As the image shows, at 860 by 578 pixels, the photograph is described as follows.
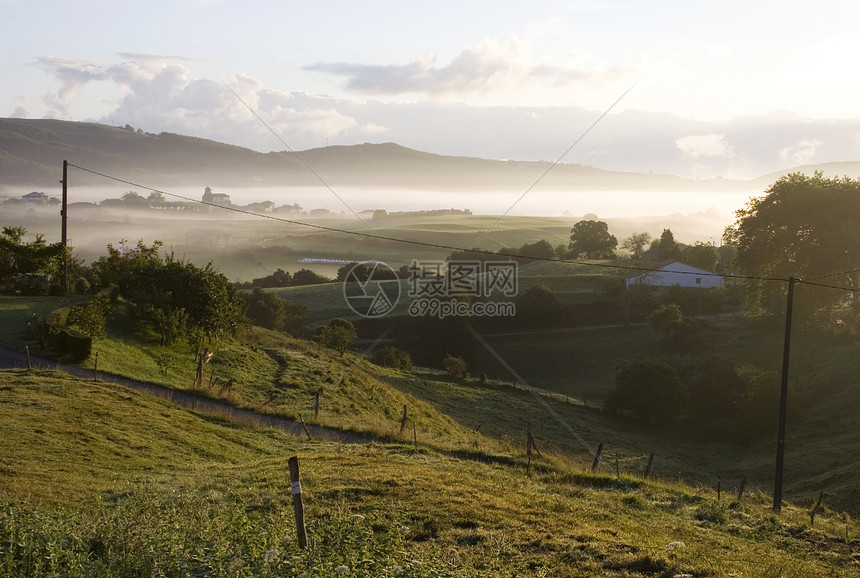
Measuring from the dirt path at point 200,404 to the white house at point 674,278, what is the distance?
59.6 m

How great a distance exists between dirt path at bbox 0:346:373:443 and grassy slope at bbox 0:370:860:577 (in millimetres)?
1529

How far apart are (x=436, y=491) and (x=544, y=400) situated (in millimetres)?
32413

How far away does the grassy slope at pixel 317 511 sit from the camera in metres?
7.90

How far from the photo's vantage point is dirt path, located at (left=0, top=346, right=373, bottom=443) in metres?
23.6

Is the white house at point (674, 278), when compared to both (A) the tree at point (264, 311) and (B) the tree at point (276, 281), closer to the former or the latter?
(A) the tree at point (264, 311)

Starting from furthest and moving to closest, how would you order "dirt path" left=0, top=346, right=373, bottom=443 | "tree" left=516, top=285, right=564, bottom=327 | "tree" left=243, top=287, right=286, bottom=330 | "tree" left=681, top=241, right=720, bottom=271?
"tree" left=681, top=241, right=720, bottom=271, "tree" left=516, top=285, right=564, bottom=327, "tree" left=243, top=287, right=286, bottom=330, "dirt path" left=0, top=346, right=373, bottom=443

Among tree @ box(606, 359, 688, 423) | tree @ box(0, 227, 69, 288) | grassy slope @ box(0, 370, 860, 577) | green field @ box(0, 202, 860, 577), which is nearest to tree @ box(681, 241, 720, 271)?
tree @ box(606, 359, 688, 423)

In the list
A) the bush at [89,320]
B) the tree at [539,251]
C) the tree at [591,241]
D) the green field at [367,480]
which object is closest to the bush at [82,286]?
the green field at [367,480]

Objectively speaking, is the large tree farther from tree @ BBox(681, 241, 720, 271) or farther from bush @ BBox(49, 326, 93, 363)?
bush @ BBox(49, 326, 93, 363)

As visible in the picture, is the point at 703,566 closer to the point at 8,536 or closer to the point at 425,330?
the point at 8,536

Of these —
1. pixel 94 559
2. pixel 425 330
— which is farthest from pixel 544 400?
pixel 94 559

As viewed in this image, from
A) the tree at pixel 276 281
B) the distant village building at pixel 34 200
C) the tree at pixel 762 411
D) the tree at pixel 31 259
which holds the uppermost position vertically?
the distant village building at pixel 34 200

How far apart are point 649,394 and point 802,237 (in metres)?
24.8

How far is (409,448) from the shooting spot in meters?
21.7
